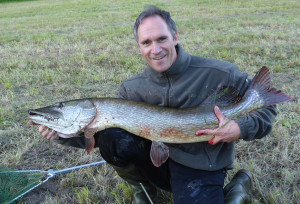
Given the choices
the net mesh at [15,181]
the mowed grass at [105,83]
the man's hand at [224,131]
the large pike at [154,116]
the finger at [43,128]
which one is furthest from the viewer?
the mowed grass at [105,83]

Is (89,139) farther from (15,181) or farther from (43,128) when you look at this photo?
(15,181)

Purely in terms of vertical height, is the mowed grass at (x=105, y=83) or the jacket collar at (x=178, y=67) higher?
the jacket collar at (x=178, y=67)

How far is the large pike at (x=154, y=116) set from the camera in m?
2.32

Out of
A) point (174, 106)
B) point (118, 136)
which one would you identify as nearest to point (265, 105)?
point (174, 106)

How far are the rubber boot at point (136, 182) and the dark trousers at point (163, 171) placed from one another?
0.06 meters

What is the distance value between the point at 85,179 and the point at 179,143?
111 centimetres

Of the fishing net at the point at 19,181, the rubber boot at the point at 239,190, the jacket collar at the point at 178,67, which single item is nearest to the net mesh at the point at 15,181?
→ the fishing net at the point at 19,181

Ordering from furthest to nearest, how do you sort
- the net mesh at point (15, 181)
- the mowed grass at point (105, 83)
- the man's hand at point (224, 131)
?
the mowed grass at point (105, 83) < the net mesh at point (15, 181) < the man's hand at point (224, 131)

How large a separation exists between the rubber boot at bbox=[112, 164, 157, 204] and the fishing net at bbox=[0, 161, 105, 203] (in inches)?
26.6

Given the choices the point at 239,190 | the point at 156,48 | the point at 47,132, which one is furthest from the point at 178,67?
the point at 47,132

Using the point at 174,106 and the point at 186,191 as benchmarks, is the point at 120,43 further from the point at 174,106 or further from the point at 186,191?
the point at 186,191

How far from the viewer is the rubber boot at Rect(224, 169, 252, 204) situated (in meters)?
2.32

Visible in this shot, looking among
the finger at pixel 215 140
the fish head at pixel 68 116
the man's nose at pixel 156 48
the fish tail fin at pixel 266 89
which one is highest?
the man's nose at pixel 156 48

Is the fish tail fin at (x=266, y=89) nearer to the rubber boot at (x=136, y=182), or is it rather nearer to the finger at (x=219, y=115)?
the finger at (x=219, y=115)
